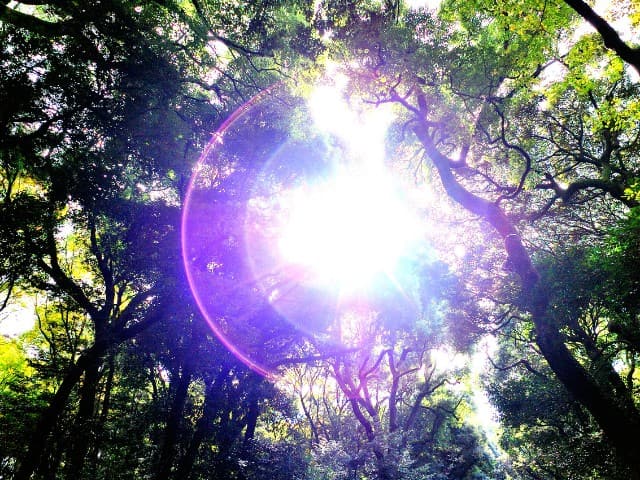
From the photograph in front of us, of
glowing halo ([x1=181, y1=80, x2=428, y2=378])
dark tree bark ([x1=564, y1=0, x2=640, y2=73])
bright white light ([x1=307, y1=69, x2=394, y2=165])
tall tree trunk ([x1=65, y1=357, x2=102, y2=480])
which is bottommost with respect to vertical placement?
tall tree trunk ([x1=65, y1=357, x2=102, y2=480])

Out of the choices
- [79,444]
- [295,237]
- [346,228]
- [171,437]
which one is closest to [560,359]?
[346,228]

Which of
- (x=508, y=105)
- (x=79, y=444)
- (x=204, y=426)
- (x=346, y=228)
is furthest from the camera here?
(x=346, y=228)

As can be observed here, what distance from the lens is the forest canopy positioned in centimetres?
595

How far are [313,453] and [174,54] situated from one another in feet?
42.9

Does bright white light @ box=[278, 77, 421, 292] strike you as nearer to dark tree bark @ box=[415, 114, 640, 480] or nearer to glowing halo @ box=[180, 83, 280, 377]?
glowing halo @ box=[180, 83, 280, 377]

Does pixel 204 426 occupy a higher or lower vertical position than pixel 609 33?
lower

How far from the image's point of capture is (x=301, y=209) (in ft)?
34.3

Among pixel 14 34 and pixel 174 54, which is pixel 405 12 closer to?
pixel 174 54

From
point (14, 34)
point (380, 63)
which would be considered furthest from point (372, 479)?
point (14, 34)

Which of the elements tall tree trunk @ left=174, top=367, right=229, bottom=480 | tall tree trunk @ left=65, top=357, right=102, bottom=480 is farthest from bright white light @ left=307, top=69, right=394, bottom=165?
tall tree trunk @ left=65, top=357, right=102, bottom=480

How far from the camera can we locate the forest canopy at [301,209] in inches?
234

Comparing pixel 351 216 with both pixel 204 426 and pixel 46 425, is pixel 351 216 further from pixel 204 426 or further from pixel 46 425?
pixel 46 425

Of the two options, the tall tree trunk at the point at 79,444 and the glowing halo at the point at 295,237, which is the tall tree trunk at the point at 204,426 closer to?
the glowing halo at the point at 295,237

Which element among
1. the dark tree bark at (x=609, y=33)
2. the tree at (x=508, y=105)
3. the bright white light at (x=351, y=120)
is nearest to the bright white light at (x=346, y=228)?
the bright white light at (x=351, y=120)
